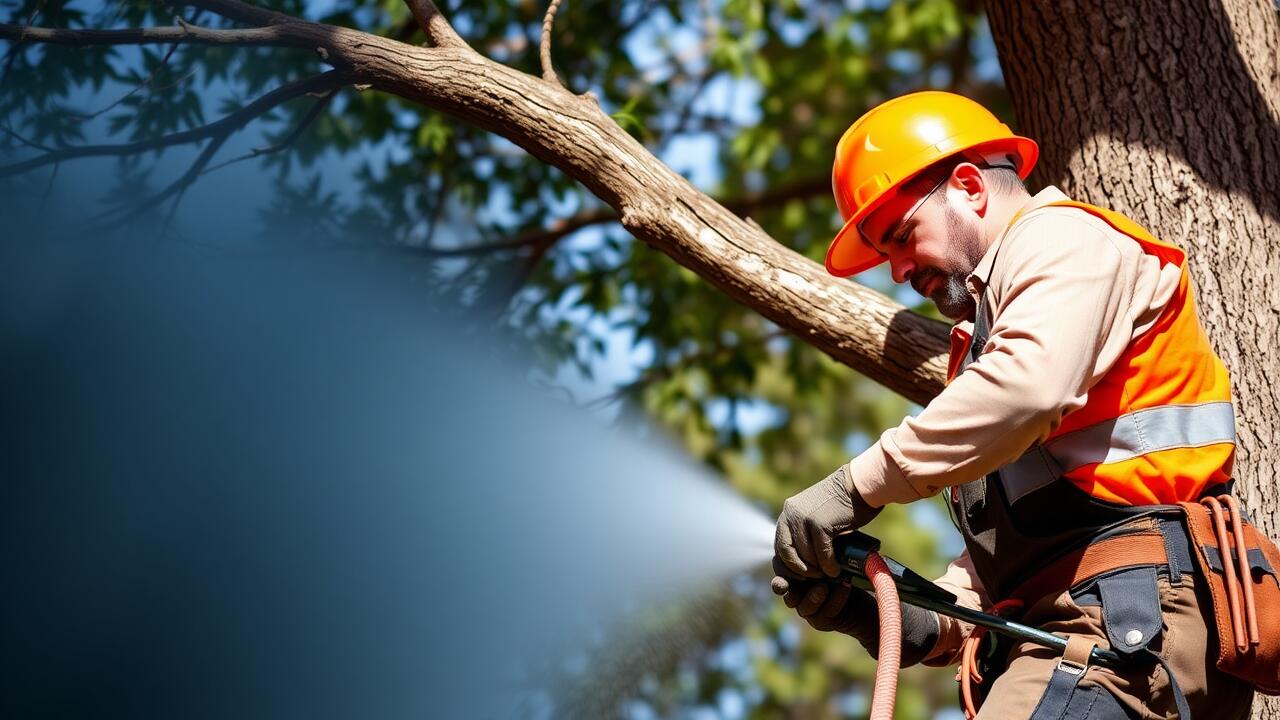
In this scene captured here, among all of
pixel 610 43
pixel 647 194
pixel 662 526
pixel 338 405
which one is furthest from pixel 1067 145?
pixel 610 43

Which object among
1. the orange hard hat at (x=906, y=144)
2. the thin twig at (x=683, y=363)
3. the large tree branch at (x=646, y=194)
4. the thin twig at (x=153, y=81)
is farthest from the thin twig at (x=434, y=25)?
the thin twig at (x=683, y=363)

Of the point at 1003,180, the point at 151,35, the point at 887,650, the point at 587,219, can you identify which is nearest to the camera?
the point at 887,650

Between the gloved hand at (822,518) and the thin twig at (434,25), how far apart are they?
174 centimetres

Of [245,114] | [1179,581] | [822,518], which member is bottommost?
[1179,581]

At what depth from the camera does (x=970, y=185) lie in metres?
2.77

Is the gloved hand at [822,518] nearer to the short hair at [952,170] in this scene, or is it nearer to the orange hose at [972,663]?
the orange hose at [972,663]

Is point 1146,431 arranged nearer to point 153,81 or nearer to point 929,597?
point 929,597

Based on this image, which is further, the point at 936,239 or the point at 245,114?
the point at 245,114

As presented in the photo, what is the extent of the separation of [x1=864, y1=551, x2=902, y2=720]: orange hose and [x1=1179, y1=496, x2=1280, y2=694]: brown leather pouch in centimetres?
57

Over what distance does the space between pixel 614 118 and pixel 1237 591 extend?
8.05 ft

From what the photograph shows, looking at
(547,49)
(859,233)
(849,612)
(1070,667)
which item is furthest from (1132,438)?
(547,49)

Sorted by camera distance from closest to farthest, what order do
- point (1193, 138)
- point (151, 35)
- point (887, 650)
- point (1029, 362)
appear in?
point (1029, 362) → point (887, 650) → point (151, 35) → point (1193, 138)

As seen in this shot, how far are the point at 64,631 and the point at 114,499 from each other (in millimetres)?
305

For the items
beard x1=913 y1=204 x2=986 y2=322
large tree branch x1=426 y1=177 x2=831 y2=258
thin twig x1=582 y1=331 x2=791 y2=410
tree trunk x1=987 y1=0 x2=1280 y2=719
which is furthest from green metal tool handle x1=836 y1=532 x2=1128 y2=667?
thin twig x1=582 y1=331 x2=791 y2=410
